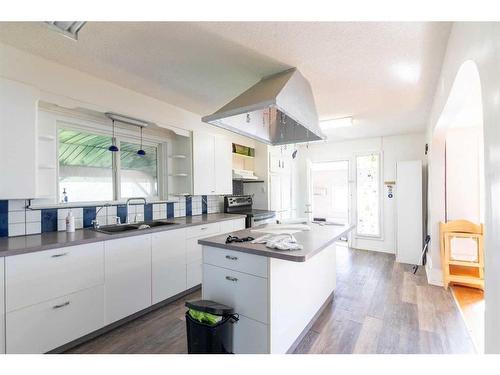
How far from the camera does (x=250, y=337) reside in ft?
5.31

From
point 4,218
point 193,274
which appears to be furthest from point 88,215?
point 193,274

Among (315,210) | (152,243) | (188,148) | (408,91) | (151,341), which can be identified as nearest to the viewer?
(151,341)

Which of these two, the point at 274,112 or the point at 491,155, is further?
the point at 274,112

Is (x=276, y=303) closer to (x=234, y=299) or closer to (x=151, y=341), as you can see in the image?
(x=234, y=299)

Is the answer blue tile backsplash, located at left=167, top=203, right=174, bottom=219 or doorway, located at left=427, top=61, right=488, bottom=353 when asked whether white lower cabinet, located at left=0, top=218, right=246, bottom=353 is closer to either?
blue tile backsplash, located at left=167, top=203, right=174, bottom=219

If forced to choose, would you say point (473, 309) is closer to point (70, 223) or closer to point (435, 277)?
point (435, 277)

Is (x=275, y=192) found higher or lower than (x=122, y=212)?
higher

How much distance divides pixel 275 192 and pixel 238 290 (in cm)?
304

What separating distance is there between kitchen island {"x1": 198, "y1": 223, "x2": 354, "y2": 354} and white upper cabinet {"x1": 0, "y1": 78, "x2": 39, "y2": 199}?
1.50 metres

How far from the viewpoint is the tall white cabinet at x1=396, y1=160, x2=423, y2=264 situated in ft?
13.0
